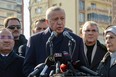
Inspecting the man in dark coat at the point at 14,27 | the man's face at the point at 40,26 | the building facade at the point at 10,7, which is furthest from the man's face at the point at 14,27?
the building facade at the point at 10,7

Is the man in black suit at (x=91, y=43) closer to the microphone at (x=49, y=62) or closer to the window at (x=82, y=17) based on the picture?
the microphone at (x=49, y=62)

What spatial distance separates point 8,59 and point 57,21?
876 millimetres

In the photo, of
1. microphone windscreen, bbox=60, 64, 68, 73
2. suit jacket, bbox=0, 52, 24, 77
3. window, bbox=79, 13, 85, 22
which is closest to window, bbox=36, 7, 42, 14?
window, bbox=79, 13, 85, 22

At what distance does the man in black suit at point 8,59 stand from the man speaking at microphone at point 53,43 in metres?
0.24

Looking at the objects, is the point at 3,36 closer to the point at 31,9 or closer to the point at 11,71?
the point at 11,71

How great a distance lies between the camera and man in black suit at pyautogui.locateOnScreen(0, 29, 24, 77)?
458cm

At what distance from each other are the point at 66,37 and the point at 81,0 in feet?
139

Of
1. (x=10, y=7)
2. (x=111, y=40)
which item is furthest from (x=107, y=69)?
(x=10, y=7)

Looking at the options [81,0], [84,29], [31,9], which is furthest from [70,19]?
[84,29]

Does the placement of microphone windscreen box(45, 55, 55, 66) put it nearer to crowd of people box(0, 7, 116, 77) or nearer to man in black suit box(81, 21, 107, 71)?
crowd of people box(0, 7, 116, 77)

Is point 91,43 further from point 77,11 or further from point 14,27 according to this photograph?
point 77,11

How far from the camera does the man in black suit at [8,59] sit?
458 cm

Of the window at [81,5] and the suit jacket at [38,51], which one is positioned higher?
the window at [81,5]

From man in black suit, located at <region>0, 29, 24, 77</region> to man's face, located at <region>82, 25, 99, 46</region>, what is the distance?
1281 mm
